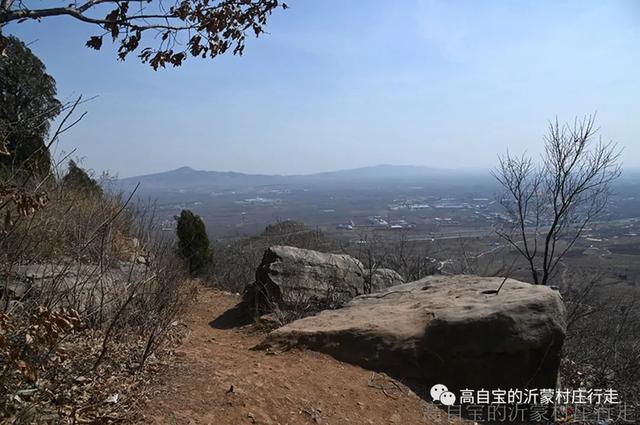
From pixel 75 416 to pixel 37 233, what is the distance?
273cm

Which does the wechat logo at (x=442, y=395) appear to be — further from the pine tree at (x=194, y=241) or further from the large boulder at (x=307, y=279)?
the pine tree at (x=194, y=241)

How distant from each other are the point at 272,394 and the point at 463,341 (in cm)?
211

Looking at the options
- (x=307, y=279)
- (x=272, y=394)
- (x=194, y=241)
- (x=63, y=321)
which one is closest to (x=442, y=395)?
(x=272, y=394)

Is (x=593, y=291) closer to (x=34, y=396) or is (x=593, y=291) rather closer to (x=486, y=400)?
(x=486, y=400)

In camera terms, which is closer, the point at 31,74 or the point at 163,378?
the point at 163,378

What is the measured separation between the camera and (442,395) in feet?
14.9

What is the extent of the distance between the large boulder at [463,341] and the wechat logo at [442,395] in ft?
0.28

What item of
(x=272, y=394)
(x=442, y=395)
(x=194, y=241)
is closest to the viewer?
(x=272, y=394)

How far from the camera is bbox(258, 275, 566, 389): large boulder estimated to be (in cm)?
468

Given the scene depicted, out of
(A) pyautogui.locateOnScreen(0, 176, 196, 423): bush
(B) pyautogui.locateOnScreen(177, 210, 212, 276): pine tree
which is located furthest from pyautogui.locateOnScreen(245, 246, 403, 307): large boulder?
(B) pyautogui.locateOnScreen(177, 210, 212, 276): pine tree

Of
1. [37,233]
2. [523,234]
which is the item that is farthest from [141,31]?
[523,234]

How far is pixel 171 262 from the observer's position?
683 cm

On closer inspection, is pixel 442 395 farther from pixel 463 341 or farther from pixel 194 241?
pixel 194 241

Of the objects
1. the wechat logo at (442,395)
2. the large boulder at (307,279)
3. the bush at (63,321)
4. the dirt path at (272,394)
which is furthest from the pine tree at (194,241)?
the wechat logo at (442,395)
